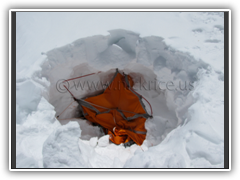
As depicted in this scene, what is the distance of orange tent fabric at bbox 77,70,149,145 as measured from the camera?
2246 millimetres

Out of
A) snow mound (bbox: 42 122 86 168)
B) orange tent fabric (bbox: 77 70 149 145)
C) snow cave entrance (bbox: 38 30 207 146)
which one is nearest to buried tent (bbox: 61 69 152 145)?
orange tent fabric (bbox: 77 70 149 145)

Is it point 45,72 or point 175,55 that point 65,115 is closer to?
point 45,72

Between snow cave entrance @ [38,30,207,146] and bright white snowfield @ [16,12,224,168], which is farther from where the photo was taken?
snow cave entrance @ [38,30,207,146]

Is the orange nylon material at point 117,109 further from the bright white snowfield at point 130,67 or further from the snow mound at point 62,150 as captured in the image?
the snow mound at point 62,150

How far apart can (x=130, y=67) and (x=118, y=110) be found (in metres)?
0.77

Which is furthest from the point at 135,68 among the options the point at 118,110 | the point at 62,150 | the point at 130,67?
the point at 62,150

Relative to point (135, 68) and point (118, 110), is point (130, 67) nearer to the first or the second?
point (135, 68)

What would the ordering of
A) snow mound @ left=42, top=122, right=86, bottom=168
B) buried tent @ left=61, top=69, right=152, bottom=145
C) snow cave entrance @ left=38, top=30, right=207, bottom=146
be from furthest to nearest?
buried tent @ left=61, top=69, right=152, bottom=145, snow cave entrance @ left=38, top=30, right=207, bottom=146, snow mound @ left=42, top=122, right=86, bottom=168

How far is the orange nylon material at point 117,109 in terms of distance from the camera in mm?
2258

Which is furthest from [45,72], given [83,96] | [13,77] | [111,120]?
[111,120]

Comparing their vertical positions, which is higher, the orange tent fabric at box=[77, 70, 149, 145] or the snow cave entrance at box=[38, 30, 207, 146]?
the snow cave entrance at box=[38, 30, 207, 146]

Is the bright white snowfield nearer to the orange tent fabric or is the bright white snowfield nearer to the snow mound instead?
the snow mound

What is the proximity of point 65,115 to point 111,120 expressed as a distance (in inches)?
26.8

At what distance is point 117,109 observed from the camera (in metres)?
2.41
